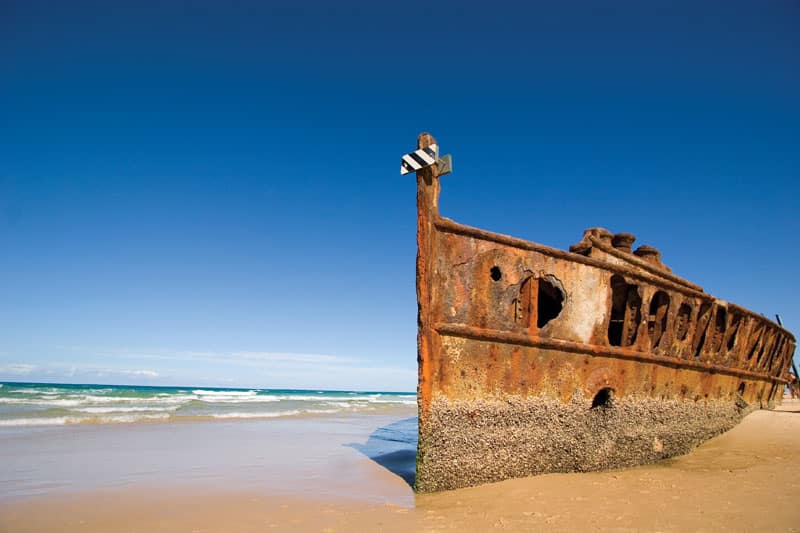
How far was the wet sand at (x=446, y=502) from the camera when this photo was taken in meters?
3.91

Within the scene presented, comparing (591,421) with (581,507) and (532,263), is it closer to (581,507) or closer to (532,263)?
(581,507)

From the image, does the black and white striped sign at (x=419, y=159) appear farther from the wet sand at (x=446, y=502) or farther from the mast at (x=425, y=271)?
the wet sand at (x=446, y=502)

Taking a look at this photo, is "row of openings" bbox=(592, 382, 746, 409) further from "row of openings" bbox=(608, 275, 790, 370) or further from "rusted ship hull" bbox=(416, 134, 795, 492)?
"row of openings" bbox=(608, 275, 790, 370)

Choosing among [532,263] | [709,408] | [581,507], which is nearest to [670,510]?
[581,507]

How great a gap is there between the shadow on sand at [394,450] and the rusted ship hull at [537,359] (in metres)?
1.38

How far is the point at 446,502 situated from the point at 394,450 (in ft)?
15.2

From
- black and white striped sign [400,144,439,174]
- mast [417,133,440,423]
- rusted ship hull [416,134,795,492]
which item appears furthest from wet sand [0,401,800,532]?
black and white striped sign [400,144,439,174]

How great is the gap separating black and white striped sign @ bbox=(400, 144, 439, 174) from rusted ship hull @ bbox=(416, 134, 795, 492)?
0.08 meters

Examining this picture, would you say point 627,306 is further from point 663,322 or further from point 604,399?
point 604,399

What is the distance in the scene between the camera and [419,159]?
16.8 feet

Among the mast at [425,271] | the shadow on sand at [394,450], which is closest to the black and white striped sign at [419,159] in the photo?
the mast at [425,271]

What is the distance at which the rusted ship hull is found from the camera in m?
4.80

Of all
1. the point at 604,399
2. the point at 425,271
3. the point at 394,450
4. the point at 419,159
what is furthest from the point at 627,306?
the point at 394,450

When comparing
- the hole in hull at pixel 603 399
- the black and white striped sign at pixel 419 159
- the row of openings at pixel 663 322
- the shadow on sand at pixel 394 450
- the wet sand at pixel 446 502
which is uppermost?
the black and white striped sign at pixel 419 159
